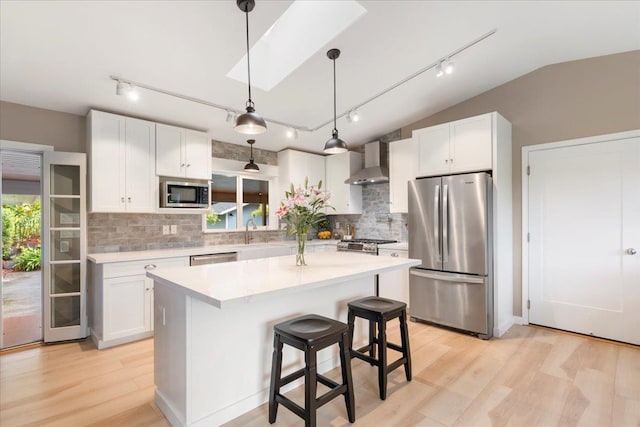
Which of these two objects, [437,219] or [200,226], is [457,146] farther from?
[200,226]

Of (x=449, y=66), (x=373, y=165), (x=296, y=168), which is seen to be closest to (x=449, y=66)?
(x=449, y=66)

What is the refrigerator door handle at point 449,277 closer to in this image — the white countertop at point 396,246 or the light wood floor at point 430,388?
the white countertop at point 396,246

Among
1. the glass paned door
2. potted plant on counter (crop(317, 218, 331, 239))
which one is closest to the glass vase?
the glass paned door

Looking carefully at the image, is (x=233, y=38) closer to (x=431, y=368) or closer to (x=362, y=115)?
(x=362, y=115)

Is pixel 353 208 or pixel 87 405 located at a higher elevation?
pixel 353 208

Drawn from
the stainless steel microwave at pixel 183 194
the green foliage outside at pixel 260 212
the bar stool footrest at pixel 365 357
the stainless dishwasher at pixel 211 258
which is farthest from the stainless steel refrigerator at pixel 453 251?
the stainless steel microwave at pixel 183 194

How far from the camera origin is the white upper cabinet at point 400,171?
14.8 feet

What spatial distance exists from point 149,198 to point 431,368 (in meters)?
3.51

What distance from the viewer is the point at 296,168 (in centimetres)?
521

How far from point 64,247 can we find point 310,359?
3198 mm

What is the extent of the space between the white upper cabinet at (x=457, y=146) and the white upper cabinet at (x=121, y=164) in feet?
11.0

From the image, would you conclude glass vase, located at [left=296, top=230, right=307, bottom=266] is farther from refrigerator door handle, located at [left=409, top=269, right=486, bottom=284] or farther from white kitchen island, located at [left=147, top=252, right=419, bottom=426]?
refrigerator door handle, located at [left=409, top=269, right=486, bottom=284]

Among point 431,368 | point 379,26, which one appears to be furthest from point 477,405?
point 379,26

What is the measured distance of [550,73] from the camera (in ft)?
11.9
